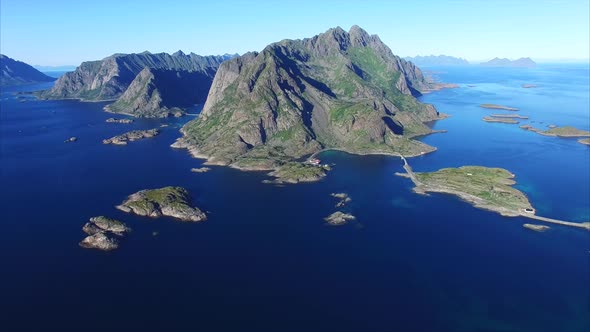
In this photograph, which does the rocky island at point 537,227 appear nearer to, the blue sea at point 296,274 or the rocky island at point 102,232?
the blue sea at point 296,274

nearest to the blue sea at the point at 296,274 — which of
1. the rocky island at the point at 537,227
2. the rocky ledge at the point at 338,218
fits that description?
the rocky island at the point at 537,227

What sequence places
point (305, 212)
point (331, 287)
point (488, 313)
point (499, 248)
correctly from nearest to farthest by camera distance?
point (488, 313) < point (331, 287) < point (499, 248) < point (305, 212)

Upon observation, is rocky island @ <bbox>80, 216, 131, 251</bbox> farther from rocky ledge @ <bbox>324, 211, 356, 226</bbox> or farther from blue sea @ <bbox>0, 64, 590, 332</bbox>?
rocky ledge @ <bbox>324, 211, 356, 226</bbox>

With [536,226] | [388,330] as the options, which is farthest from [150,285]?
[536,226]

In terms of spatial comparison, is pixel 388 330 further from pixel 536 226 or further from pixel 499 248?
pixel 536 226

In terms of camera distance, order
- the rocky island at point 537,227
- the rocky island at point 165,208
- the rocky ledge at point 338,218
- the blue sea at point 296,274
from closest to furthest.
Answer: the blue sea at point 296,274, the rocky island at point 537,227, the rocky ledge at point 338,218, the rocky island at point 165,208
